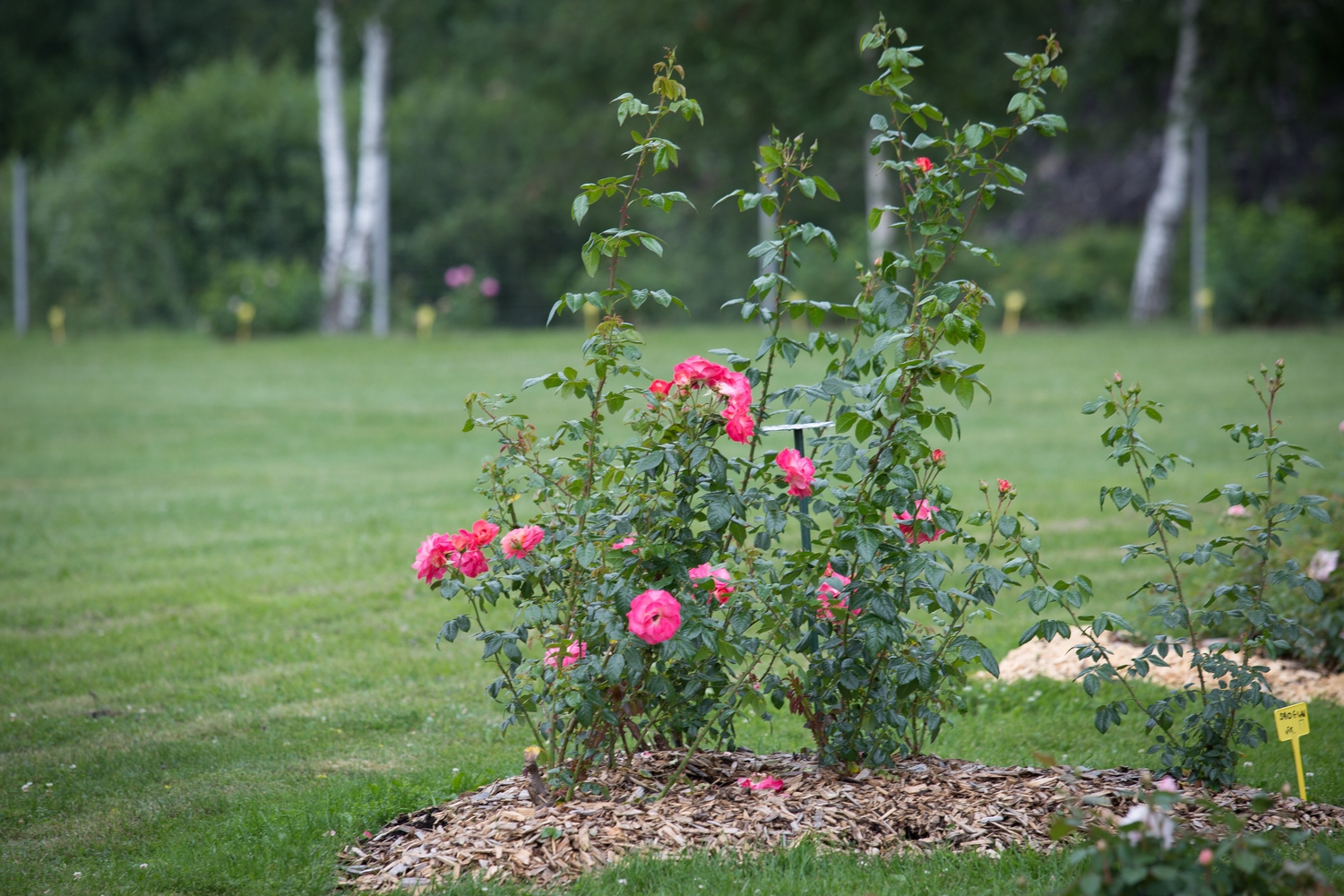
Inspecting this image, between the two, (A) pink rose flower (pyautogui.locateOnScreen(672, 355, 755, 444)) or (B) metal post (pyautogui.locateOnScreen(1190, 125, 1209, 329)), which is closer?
(A) pink rose flower (pyautogui.locateOnScreen(672, 355, 755, 444))

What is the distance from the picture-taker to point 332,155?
18750 millimetres

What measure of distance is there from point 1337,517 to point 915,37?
511 inches

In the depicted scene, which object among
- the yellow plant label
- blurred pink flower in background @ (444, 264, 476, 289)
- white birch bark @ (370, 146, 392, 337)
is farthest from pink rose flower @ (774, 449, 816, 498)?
blurred pink flower in background @ (444, 264, 476, 289)

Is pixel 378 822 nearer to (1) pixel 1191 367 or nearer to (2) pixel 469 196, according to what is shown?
(1) pixel 1191 367

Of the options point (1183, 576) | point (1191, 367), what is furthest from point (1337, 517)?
point (1191, 367)

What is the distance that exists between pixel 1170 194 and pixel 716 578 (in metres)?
16.5

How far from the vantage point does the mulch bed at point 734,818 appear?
2688 millimetres

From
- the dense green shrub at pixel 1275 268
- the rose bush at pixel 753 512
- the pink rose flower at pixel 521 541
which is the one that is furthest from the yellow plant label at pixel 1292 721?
the dense green shrub at pixel 1275 268

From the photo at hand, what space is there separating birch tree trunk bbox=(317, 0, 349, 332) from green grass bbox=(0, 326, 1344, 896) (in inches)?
277

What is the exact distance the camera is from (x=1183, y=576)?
4.67 m

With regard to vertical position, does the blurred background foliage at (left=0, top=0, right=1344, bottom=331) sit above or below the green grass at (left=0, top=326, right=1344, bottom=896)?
above

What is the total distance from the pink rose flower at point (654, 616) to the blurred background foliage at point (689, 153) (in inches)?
575

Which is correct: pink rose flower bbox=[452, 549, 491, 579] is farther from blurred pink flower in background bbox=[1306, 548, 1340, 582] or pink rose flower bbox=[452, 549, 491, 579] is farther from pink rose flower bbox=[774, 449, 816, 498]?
blurred pink flower in background bbox=[1306, 548, 1340, 582]

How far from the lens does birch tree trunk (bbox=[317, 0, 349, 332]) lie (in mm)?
18234
